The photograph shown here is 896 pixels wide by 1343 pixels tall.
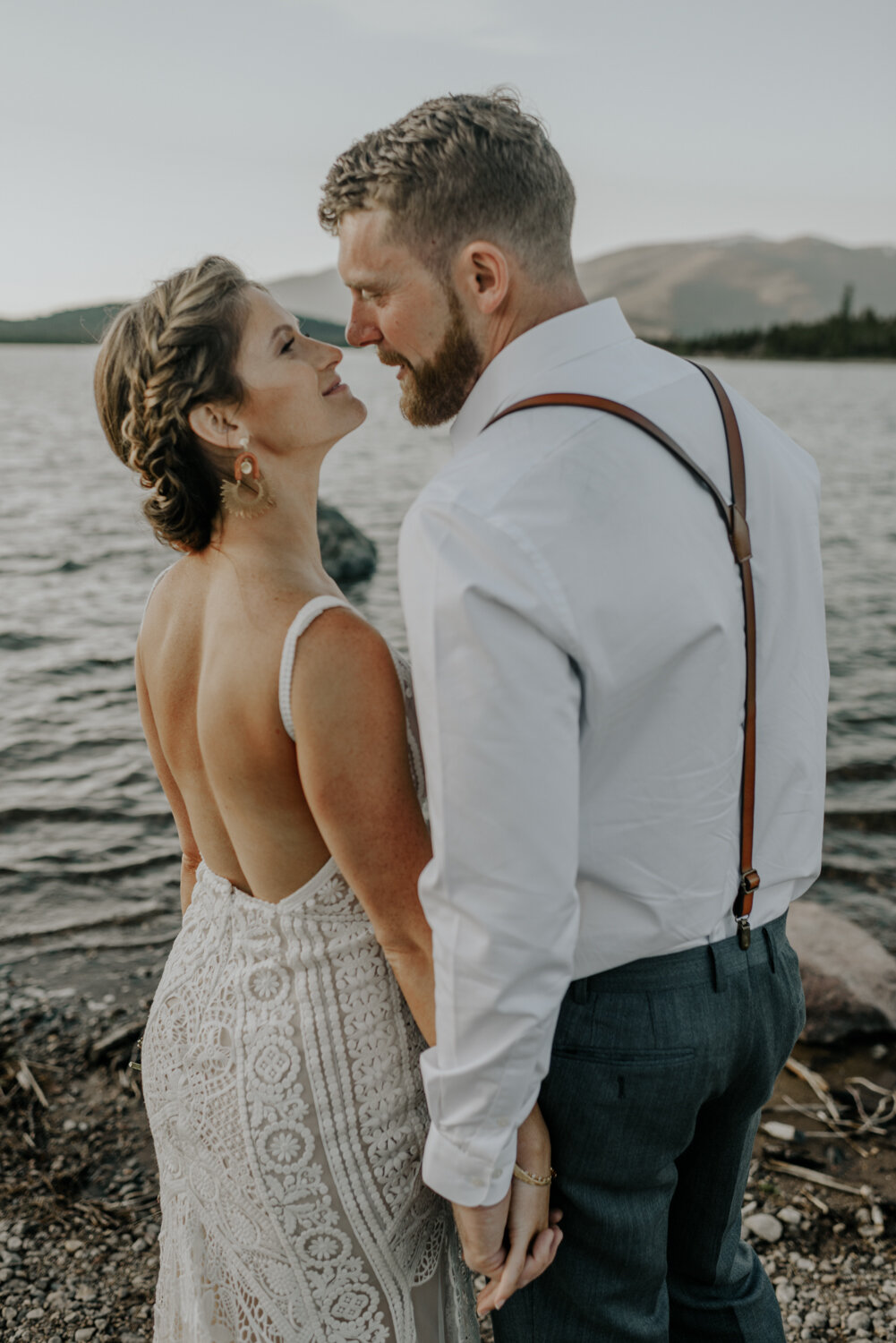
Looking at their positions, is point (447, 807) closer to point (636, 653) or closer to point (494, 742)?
point (494, 742)

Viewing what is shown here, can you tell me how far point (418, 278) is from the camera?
6.02 ft

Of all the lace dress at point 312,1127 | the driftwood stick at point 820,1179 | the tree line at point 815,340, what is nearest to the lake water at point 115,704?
the lace dress at point 312,1127

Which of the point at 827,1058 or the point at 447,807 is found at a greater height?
the point at 447,807

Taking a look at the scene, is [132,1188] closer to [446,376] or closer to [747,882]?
[747,882]

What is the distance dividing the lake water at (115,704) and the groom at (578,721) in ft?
2.95

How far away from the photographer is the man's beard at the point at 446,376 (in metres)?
1.84

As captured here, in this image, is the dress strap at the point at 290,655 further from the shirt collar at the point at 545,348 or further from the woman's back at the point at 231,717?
the shirt collar at the point at 545,348

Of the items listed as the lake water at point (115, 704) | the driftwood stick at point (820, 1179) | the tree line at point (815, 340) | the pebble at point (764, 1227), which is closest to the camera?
the pebble at point (764, 1227)

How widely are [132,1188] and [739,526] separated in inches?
129

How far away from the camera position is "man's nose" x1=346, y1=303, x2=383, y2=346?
76.2 inches

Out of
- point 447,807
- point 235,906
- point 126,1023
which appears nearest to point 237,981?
point 235,906

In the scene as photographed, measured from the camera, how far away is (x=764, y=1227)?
337cm

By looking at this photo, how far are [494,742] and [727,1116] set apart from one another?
1.04 meters

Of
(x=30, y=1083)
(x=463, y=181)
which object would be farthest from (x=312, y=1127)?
(x=30, y=1083)
